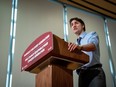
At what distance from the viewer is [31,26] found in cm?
272

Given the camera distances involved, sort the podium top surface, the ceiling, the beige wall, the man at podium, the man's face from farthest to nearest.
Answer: the ceiling → the beige wall → the man's face → the man at podium → the podium top surface

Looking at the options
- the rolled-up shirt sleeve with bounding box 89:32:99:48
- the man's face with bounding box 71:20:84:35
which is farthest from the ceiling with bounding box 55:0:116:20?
the rolled-up shirt sleeve with bounding box 89:32:99:48

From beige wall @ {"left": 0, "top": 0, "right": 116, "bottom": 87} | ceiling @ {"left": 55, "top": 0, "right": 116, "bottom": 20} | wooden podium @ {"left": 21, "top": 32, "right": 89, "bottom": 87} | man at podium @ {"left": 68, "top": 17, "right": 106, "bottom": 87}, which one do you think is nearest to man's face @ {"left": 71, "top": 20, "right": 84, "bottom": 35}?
man at podium @ {"left": 68, "top": 17, "right": 106, "bottom": 87}

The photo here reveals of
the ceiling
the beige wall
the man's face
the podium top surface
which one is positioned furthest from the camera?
the ceiling

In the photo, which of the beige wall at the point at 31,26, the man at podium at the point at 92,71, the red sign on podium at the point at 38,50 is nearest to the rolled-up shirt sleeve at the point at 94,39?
the man at podium at the point at 92,71

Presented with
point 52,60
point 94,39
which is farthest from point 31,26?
point 52,60

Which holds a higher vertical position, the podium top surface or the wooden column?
the podium top surface

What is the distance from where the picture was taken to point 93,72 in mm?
1560

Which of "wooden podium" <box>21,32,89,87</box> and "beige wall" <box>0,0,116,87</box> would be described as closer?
"wooden podium" <box>21,32,89,87</box>

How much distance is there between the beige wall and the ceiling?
0.12m

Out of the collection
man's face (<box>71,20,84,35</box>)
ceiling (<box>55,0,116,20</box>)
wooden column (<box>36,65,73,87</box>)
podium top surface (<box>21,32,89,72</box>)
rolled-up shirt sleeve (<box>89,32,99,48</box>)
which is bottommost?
wooden column (<box>36,65,73,87</box>)

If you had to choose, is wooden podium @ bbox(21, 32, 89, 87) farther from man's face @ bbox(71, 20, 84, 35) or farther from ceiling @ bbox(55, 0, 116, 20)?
ceiling @ bbox(55, 0, 116, 20)

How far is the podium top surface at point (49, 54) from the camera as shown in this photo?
112cm

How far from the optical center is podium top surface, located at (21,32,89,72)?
1121 millimetres
